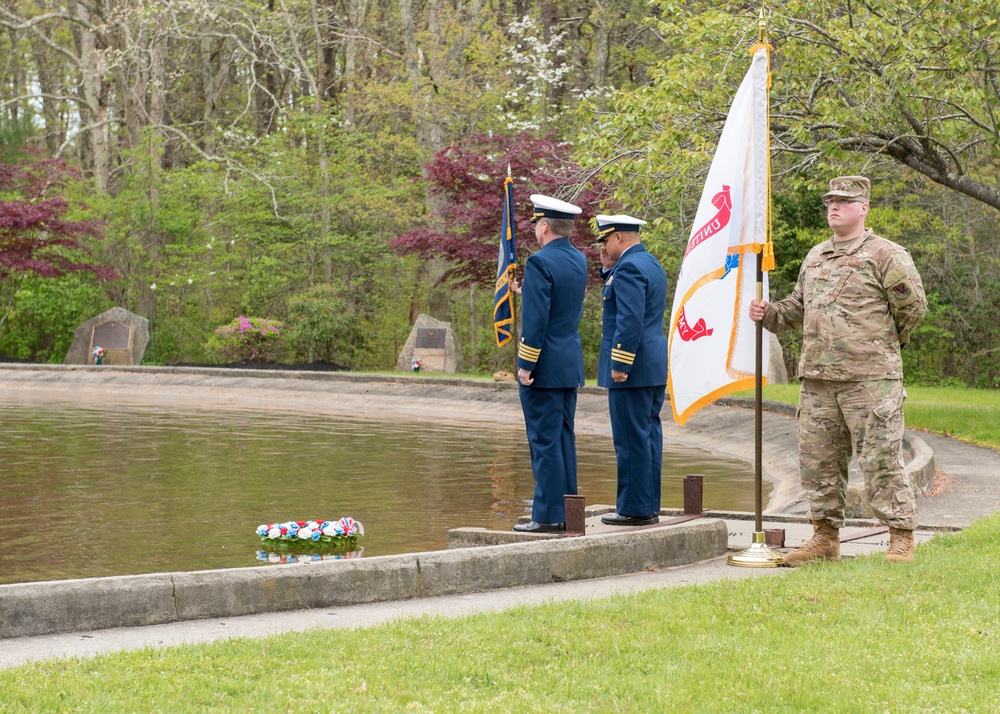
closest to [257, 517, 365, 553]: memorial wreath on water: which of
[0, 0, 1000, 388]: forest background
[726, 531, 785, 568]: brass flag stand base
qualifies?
[726, 531, 785, 568]: brass flag stand base

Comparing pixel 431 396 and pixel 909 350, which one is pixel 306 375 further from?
pixel 909 350

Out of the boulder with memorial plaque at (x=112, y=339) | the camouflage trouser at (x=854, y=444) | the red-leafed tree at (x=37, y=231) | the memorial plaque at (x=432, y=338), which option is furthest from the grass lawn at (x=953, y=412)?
the red-leafed tree at (x=37, y=231)

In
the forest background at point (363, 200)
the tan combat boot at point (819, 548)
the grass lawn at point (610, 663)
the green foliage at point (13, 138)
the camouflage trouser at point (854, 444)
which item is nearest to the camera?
the grass lawn at point (610, 663)

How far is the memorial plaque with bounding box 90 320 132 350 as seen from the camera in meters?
30.5

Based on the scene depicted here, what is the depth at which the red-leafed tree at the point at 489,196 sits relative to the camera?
24.7m

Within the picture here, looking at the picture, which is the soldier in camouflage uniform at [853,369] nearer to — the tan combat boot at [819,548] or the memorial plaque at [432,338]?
the tan combat boot at [819,548]

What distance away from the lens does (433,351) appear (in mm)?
28750

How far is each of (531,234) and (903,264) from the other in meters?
18.1

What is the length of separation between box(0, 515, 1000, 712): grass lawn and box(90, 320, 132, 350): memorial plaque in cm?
2633

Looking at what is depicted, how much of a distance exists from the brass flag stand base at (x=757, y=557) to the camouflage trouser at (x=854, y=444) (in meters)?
0.37

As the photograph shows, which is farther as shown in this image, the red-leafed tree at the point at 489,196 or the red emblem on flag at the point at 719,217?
the red-leafed tree at the point at 489,196

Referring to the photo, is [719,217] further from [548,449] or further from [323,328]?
[323,328]

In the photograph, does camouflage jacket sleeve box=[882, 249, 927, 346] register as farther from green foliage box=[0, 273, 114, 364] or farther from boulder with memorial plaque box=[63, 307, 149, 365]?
green foliage box=[0, 273, 114, 364]

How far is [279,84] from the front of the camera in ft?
143
